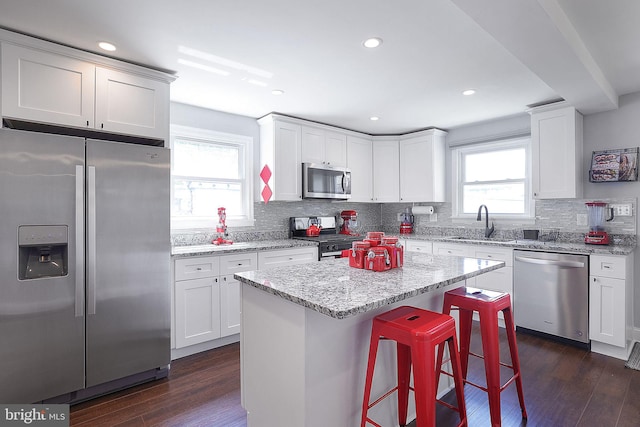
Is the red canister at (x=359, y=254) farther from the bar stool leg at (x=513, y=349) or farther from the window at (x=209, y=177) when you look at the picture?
the window at (x=209, y=177)

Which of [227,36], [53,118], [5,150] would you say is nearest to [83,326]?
[5,150]

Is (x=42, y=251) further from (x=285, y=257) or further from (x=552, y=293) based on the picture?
(x=552, y=293)

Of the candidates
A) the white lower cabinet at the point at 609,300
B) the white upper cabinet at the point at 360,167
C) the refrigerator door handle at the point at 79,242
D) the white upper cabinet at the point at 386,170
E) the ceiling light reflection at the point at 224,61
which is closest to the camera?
the refrigerator door handle at the point at 79,242

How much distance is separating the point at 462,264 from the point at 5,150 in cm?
289

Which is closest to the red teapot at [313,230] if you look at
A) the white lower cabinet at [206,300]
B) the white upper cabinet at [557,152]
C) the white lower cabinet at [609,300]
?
the white lower cabinet at [206,300]

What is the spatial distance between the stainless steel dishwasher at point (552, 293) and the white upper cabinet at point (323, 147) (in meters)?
2.38

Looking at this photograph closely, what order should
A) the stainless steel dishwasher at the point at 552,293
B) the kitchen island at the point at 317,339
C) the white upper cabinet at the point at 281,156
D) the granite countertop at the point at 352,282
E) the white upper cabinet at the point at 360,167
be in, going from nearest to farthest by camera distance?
the granite countertop at the point at 352,282, the kitchen island at the point at 317,339, the stainless steel dishwasher at the point at 552,293, the white upper cabinet at the point at 281,156, the white upper cabinet at the point at 360,167

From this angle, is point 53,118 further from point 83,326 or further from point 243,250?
point 243,250

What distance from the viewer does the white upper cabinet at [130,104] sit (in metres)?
2.38

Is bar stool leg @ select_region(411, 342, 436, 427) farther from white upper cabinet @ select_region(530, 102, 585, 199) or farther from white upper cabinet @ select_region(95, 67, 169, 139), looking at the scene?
white upper cabinet @ select_region(530, 102, 585, 199)

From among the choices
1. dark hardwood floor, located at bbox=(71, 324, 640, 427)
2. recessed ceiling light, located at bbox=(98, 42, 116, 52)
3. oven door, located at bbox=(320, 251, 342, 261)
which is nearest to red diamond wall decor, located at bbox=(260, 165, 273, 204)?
oven door, located at bbox=(320, 251, 342, 261)

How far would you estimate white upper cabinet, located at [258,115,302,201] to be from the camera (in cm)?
382

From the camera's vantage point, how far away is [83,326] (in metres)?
2.19

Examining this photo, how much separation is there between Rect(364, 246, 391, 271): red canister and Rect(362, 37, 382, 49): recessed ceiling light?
4.49 feet
